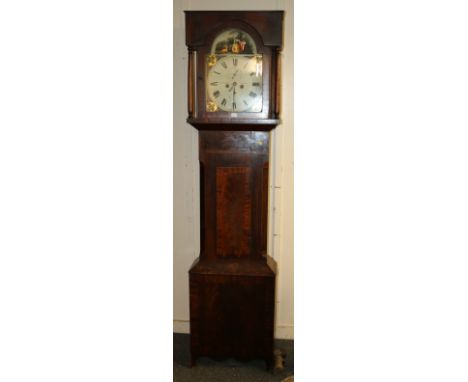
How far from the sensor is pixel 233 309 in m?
2.01

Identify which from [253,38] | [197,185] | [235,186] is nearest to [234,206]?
[235,186]

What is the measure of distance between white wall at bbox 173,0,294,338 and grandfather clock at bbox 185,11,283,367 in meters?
0.38

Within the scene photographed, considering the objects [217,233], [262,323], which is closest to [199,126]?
[217,233]

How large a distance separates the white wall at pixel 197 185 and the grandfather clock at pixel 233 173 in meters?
0.38

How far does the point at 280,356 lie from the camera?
2.21 meters

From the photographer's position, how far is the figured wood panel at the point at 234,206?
2031 mm

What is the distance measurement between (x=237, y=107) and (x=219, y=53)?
0.93 feet

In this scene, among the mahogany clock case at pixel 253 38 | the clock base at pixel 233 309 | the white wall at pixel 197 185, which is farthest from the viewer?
the white wall at pixel 197 185

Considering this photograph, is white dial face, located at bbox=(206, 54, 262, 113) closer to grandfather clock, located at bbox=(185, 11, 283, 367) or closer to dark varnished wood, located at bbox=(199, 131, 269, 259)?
grandfather clock, located at bbox=(185, 11, 283, 367)

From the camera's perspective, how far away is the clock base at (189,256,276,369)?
6.49 ft

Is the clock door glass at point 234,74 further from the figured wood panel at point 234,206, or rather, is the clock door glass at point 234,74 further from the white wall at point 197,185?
the white wall at point 197,185

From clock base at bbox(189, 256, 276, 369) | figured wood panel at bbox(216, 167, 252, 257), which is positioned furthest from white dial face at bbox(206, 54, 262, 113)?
clock base at bbox(189, 256, 276, 369)

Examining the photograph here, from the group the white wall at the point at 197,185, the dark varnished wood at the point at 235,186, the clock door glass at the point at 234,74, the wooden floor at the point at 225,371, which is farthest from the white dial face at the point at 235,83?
the wooden floor at the point at 225,371

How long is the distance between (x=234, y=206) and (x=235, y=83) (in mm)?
645
